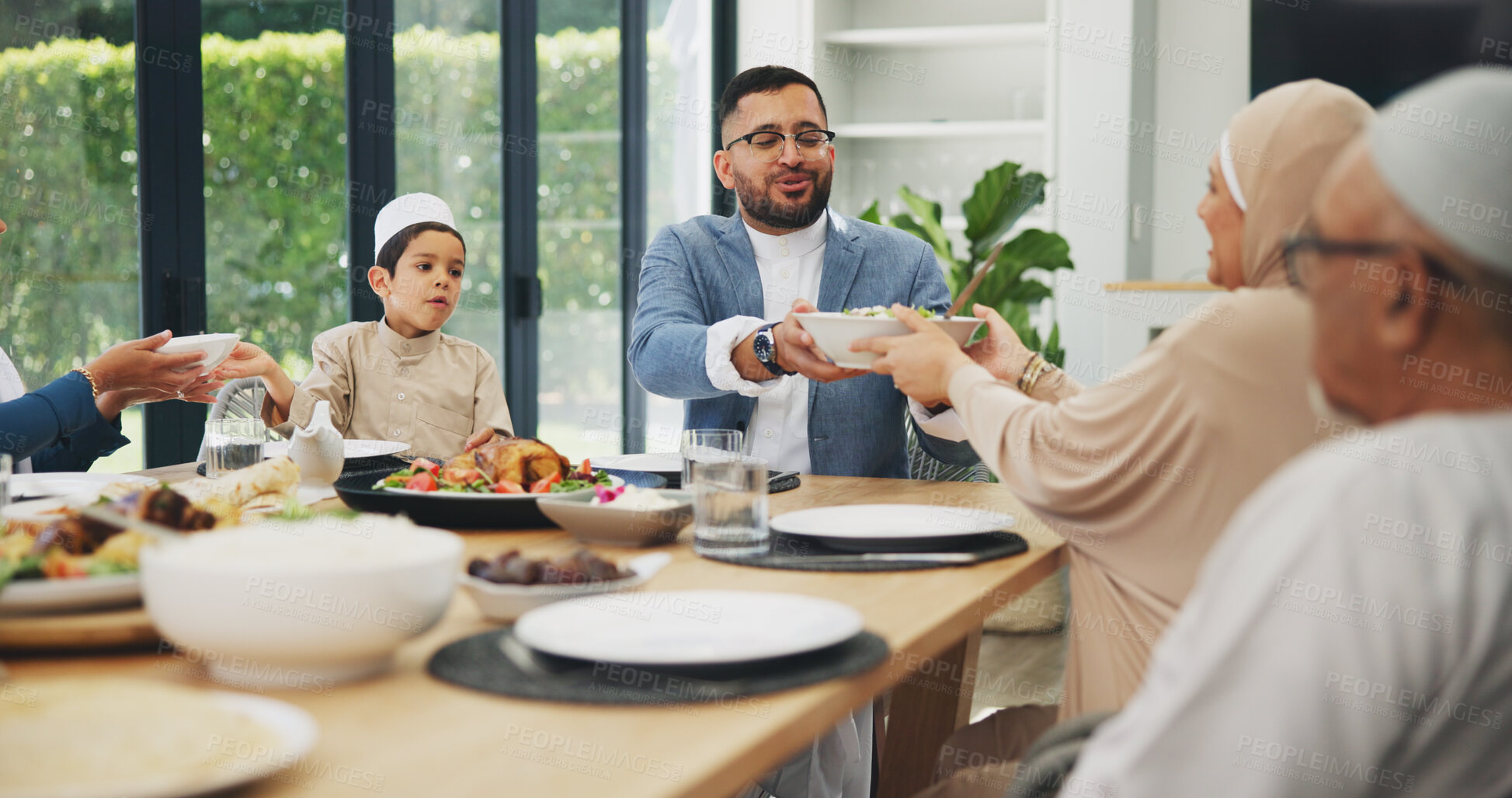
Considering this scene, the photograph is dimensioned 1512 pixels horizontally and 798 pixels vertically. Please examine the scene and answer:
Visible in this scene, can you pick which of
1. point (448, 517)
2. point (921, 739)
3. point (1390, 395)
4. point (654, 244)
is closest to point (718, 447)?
point (448, 517)

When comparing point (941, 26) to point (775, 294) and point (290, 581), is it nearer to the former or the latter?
point (775, 294)

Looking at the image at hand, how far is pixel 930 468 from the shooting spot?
2.47 meters

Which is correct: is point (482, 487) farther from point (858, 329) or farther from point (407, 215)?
point (407, 215)

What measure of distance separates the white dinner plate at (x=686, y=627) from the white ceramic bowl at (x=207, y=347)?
97cm

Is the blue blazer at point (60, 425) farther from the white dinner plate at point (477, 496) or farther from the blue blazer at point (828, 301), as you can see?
the blue blazer at point (828, 301)

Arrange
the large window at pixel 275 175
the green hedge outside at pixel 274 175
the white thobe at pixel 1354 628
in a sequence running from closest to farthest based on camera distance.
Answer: the white thobe at pixel 1354 628, the green hedge outside at pixel 274 175, the large window at pixel 275 175

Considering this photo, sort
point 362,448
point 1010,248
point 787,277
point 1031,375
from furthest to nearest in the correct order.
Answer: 1. point 1010,248
2. point 787,277
3. point 362,448
4. point 1031,375

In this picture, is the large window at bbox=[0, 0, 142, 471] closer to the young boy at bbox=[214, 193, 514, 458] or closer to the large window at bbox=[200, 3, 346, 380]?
the large window at bbox=[200, 3, 346, 380]

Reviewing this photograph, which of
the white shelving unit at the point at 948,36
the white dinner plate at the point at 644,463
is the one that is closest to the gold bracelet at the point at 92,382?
the white dinner plate at the point at 644,463

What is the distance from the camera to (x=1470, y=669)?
1.90ft

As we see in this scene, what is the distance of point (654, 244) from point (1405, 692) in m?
2.11

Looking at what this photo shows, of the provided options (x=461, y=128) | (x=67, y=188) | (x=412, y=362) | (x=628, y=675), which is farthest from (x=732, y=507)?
(x=461, y=128)

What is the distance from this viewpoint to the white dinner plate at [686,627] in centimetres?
82

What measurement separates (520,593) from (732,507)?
366 mm
